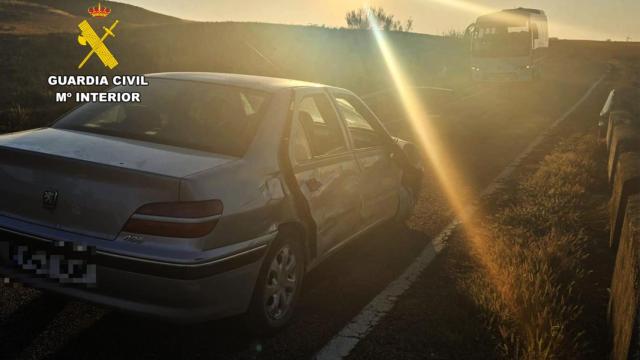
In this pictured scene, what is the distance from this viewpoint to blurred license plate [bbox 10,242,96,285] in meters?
3.21

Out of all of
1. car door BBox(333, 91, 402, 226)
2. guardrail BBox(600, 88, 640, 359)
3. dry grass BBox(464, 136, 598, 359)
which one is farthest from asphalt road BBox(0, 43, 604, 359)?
guardrail BBox(600, 88, 640, 359)

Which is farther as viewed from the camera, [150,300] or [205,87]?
[205,87]

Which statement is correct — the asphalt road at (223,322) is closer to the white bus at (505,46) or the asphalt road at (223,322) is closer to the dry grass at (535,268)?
the dry grass at (535,268)

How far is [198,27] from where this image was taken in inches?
1959

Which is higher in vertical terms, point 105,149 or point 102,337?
point 105,149

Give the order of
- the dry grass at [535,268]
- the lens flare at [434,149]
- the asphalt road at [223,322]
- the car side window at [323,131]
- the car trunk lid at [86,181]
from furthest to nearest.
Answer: the lens flare at [434,149] < the car side window at [323,131] < the dry grass at [535,268] < the asphalt road at [223,322] < the car trunk lid at [86,181]

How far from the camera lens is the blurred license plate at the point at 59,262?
3.21 meters

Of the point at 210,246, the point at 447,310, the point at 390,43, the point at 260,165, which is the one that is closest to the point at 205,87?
the point at 260,165

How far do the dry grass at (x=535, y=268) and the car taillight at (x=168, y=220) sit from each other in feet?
6.31

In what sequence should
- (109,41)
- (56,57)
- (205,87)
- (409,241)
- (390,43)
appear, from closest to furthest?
(205,87), (409,241), (56,57), (109,41), (390,43)

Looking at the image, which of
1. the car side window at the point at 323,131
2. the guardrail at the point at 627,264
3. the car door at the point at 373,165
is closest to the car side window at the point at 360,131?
the car door at the point at 373,165

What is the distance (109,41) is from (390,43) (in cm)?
2571

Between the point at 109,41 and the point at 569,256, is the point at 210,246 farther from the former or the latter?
the point at 109,41

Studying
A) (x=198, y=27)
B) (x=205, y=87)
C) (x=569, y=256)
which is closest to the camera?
(x=205, y=87)
